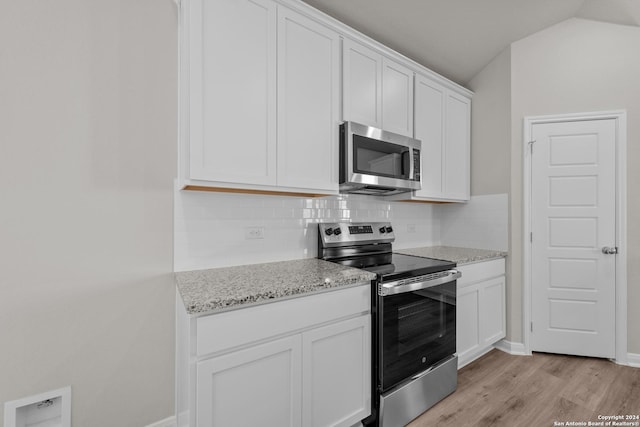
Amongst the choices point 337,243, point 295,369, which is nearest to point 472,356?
point 337,243

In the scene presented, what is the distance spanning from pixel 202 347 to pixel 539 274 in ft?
9.63

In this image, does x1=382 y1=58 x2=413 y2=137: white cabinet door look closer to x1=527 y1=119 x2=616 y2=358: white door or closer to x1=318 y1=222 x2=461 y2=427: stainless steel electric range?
x1=318 y1=222 x2=461 y2=427: stainless steel electric range

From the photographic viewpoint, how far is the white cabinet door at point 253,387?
116cm

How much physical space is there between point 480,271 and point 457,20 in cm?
212

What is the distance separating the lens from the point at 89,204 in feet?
4.79

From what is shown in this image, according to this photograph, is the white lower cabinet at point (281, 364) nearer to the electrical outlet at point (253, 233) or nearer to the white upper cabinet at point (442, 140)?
the electrical outlet at point (253, 233)

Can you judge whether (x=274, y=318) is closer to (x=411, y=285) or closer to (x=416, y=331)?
(x=411, y=285)

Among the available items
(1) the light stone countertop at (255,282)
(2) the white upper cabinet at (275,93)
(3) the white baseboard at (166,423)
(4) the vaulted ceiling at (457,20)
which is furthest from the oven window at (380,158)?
(3) the white baseboard at (166,423)

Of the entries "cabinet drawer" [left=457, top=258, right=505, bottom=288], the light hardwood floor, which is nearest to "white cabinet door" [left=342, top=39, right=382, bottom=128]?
"cabinet drawer" [left=457, top=258, right=505, bottom=288]

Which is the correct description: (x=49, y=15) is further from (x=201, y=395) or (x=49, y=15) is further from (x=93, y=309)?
(x=201, y=395)

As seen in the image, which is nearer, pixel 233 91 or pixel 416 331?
pixel 233 91

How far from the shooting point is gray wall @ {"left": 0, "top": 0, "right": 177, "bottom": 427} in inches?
51.5

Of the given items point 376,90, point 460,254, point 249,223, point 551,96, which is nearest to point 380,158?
point 376,90

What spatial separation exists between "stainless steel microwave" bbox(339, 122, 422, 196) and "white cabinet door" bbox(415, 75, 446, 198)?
0.68 ft
